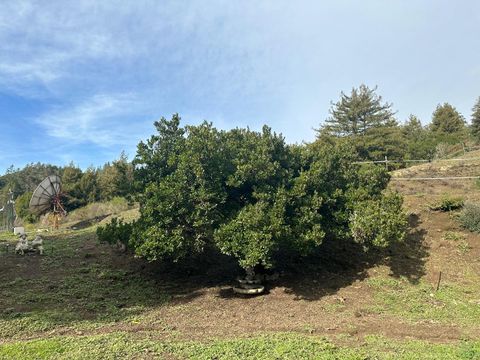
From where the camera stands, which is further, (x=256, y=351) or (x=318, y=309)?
(x=318, y=309)

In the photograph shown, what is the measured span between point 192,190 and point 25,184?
65.7 metres

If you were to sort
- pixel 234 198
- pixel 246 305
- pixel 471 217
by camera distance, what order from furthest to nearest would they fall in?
pixel 471 217, pixel 234 198, pixel 246 305

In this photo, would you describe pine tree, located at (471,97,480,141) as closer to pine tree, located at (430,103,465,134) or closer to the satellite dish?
pine tree, located at (430,103,465,134)

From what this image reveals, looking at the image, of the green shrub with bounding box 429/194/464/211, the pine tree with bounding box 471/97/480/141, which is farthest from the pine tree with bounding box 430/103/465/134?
the green shrub with bounding box 429/194/464/211

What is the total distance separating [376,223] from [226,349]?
254 inches

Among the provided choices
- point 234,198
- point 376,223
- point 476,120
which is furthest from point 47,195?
point 476,120

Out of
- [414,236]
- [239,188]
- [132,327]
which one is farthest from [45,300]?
[414,236]

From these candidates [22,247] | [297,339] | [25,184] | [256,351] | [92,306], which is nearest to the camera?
[256,351]

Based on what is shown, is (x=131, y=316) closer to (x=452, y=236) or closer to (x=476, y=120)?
(x=452, y=236)

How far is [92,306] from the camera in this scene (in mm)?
10234

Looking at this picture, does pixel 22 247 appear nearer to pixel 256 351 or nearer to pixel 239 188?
pixel 239 188

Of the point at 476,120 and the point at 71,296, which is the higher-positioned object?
the point at 476,120

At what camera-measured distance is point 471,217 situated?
1558 cm

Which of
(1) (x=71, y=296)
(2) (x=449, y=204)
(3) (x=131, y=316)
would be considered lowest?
(3) (x=131, y=316)
